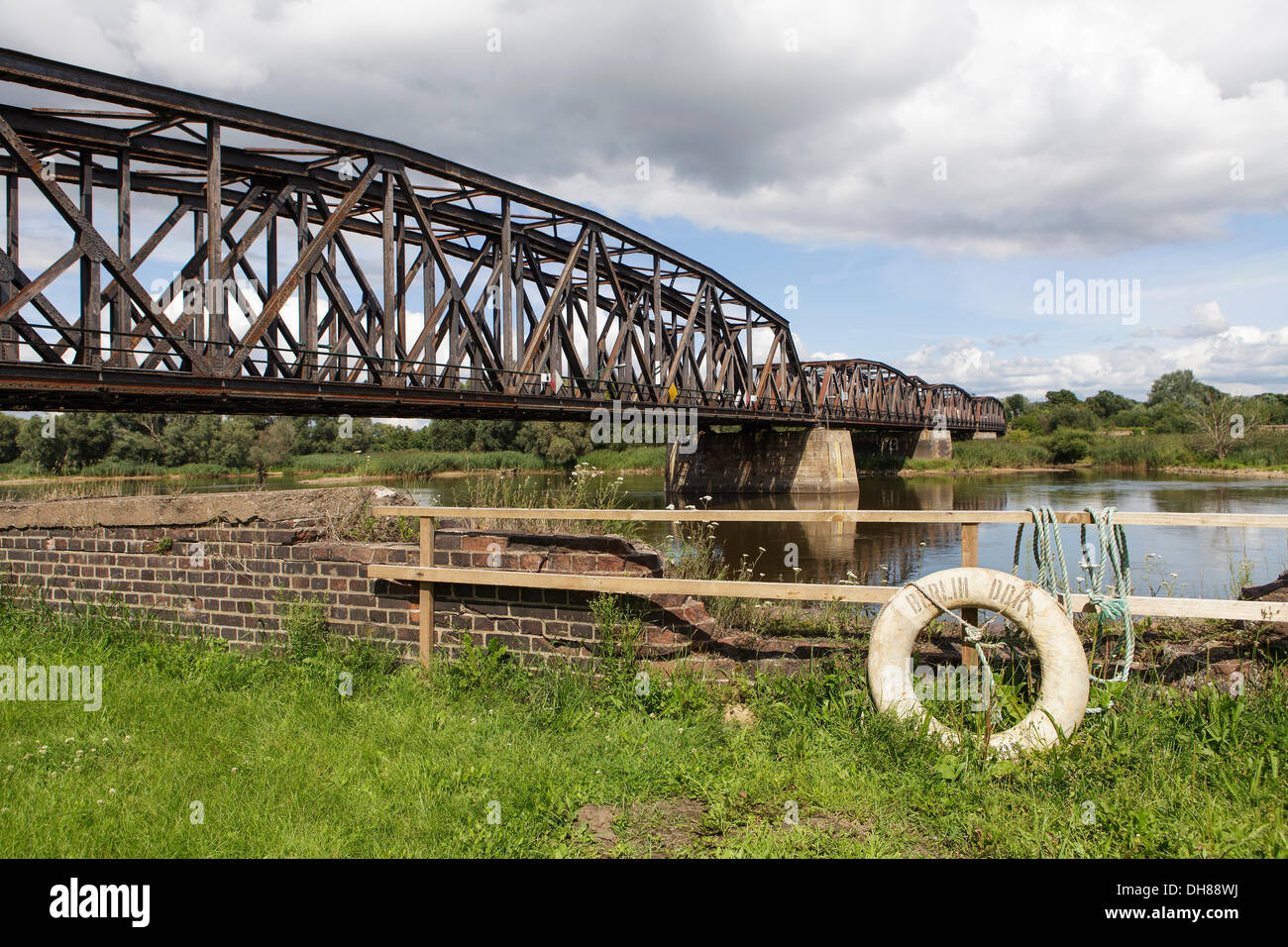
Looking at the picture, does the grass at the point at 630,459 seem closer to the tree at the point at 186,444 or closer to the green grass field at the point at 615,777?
the tree at the point at 186,444

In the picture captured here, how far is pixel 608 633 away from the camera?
18.3ft

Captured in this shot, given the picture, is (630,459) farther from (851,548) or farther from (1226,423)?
(1226,423)

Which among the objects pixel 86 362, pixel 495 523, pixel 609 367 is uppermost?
pixel 609 367

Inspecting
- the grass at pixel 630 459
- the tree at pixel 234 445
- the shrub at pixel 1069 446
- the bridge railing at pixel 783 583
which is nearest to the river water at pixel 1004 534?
the bridge railing at pixel 783 583

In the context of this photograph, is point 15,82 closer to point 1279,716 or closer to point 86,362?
point 86,362

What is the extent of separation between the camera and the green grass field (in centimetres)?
335

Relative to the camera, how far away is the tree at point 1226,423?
1875 inches

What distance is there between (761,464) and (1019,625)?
155 ft

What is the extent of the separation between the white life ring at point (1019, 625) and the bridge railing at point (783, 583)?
24 centimetres

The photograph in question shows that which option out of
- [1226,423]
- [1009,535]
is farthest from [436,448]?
[1226,423]

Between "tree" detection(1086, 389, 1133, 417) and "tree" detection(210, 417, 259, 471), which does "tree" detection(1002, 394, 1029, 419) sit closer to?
"tree" detection(1086, 389, 1133, 417)

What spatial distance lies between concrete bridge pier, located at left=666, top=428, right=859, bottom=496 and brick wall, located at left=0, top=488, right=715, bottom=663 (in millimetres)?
41877
